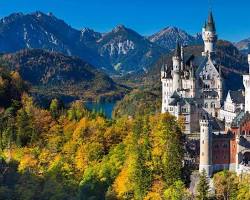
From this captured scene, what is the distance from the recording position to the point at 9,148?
317ft

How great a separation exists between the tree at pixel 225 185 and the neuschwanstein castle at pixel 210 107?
1.94 meters

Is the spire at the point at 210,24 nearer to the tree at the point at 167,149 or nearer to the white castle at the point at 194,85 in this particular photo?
the white castle at the point at 194,85

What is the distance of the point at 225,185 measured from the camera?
236 feet

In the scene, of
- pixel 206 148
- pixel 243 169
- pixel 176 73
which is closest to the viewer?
pixel 243 169

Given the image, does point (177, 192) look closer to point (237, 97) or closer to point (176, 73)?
point (237, 97)

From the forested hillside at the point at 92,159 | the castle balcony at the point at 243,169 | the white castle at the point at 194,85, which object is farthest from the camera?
the white castle at the point at 194,85

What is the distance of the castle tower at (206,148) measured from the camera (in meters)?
75.6

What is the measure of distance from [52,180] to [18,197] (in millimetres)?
6020

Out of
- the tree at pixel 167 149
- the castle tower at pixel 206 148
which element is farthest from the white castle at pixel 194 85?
the castle tower at pixel 206 148

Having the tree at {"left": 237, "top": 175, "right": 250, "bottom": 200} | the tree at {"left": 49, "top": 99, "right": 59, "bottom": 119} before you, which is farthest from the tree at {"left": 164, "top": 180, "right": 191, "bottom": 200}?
the tree at {"left": 49, "top": 99, "right": 59, "bottom": 119}

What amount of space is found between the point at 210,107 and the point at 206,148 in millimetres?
22034

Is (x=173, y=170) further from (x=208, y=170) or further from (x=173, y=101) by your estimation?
(x=173, y=101)

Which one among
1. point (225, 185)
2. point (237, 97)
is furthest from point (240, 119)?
point (237, 97)

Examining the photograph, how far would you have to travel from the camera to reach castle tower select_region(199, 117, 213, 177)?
7556 centimetres
